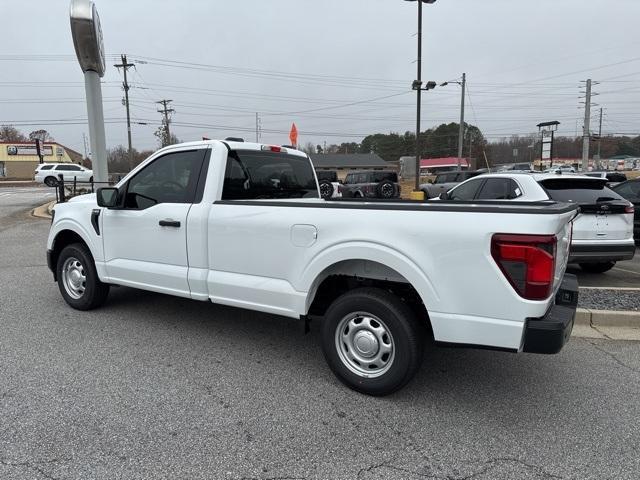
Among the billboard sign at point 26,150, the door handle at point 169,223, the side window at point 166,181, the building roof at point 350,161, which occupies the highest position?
the billboard sign at point 26,150

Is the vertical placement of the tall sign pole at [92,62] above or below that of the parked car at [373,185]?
above

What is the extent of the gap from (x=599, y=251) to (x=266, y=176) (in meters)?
4.80

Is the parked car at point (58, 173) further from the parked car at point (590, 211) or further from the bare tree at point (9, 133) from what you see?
the bare tree at point (9, 133)

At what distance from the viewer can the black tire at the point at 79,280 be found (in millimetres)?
5293

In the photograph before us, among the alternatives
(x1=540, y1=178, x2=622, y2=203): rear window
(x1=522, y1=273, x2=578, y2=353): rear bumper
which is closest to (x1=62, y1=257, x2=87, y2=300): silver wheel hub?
(x1=522, y1=273, x2=578, y2=353): rear bumper

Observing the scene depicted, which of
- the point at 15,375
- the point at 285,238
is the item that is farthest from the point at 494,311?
the point at 15,375

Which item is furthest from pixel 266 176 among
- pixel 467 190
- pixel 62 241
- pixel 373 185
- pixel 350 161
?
pixel 350 161

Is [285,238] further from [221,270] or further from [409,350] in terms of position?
[409,350]

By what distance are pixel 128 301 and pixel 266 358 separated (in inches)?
Answer: 103

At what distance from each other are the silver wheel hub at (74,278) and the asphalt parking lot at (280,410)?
0.63 metres

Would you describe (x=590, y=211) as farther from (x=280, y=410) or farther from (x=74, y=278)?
(x=74, y=278)

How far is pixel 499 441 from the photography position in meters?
2.93

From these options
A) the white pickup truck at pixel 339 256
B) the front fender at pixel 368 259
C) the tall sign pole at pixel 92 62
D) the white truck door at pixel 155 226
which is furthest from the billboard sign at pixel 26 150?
the front fender at pixel 368 259

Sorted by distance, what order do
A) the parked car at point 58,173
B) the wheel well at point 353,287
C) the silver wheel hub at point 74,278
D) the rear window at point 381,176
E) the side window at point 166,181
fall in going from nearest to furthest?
1. the wheel well at point 353,287
2. the side window at point 166,181
3. the silver wheel hub at point 74,278
4. the rear window at point 381,176
5. the parked car at point 58,173
